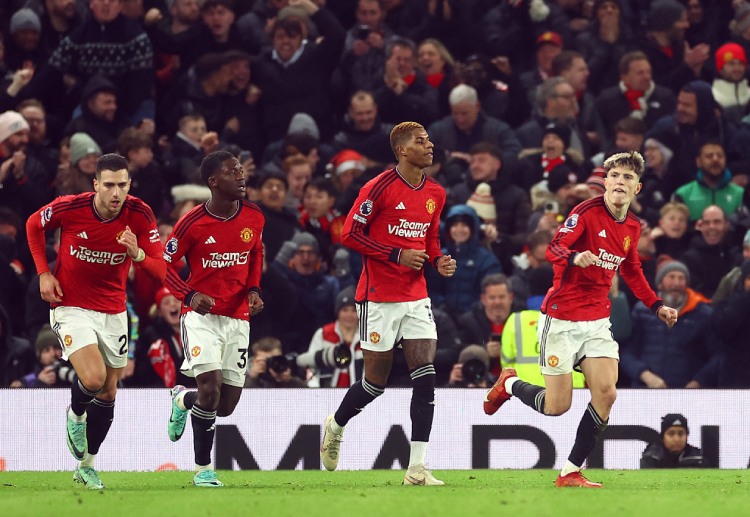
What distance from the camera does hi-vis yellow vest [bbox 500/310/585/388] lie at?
1430 cm

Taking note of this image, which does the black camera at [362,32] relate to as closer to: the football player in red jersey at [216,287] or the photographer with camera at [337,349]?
the photographer with camera at [337,349]

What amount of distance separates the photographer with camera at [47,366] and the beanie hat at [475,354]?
3.91m

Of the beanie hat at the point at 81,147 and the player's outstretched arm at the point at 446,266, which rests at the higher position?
the beanie hat at the point at 81,147

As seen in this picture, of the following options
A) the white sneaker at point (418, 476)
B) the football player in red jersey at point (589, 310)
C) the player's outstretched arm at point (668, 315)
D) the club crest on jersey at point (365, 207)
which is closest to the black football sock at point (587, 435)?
the football player in red jersey at point (589, 310)

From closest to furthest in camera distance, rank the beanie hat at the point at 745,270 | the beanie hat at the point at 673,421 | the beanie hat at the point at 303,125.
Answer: the beanie hat at the point at 673,421
the beanie hat at the point at 745,270
the beanie hat at the point at 303,125

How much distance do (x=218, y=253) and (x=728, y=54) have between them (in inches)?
383

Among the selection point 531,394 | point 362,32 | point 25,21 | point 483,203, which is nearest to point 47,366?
point 483,203

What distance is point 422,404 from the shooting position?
36.3 ft

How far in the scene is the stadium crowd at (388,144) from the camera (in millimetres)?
15320

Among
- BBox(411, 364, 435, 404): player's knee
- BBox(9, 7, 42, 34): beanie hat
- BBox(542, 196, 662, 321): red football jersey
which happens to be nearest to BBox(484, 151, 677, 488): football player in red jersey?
BBox(542, 196, 662, 321): red football jersey

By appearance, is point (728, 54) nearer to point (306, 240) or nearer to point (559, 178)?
point (559, 178)

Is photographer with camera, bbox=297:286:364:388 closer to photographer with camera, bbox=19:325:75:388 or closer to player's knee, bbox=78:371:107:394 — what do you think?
photographer with camera, bbox=19:325:75:388

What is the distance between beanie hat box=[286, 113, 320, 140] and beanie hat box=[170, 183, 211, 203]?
6.32 feet

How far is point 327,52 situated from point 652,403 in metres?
7.11
